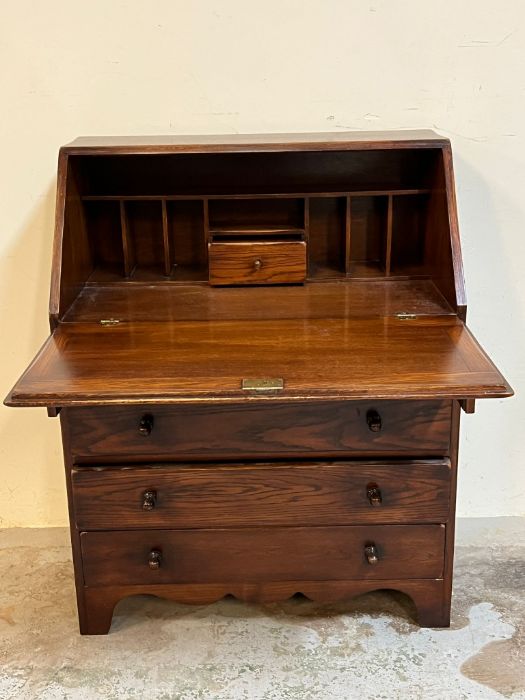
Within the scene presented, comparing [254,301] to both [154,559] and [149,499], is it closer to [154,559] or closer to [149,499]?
[149,499]

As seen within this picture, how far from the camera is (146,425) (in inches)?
70.8

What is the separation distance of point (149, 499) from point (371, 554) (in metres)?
0.51

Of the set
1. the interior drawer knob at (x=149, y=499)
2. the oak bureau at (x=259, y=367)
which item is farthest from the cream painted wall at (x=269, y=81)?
the interior drawer knob at (x=149, y=499)

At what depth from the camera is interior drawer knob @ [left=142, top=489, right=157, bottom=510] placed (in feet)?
6.09

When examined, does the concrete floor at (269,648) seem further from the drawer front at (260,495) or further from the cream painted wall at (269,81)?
the cream painted wall at (269,81)

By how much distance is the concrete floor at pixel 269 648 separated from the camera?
6.09 feet

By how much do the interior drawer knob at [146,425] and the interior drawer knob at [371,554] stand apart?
0.56 meters

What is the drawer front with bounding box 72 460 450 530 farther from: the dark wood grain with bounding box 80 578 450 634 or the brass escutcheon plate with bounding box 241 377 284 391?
the brass escutcheon plate with bounding box 241 377 284 391

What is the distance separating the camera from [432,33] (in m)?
2.12

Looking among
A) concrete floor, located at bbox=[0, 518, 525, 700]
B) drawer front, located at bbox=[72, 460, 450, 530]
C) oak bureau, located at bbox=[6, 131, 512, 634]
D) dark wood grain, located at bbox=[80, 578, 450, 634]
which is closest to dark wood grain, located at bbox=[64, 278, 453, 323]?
oak bureau, located at bbox=[6, 131, 512, 634]

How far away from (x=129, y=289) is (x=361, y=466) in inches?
29.3

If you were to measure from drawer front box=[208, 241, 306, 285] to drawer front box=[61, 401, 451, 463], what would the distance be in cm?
43

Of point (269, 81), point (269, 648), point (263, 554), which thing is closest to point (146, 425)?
point (263, 554)

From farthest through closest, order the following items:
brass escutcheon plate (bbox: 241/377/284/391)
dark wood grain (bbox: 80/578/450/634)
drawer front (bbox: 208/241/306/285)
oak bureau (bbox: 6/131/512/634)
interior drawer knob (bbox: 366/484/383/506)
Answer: drawer front (bbox: 208/241/306/285) → dark wood grain (bbox: 80/578/450/634) → interior drawer knob (bbox: 366/484/383/506) → oak bureau (bbox: 6/131/512/634) → brass escutcheon plate (bbox: 241/377/284/391)
